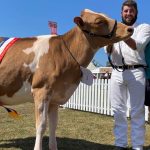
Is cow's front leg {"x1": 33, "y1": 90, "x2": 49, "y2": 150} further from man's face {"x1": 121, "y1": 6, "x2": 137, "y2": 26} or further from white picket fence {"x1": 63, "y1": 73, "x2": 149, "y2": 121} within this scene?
white picket fence {"x1": 63, "y1": 73, "x2": 149, "y2": 121}

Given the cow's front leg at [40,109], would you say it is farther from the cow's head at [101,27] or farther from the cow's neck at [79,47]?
the cow's head at [101,27]

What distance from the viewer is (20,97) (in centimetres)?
603

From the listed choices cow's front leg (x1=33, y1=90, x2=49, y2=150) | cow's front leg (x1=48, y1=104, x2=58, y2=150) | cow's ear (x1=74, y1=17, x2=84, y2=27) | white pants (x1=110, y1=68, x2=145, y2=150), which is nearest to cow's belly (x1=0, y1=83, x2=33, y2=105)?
cow's front leg (x1=33, y1=90, x2=49, y2=150)

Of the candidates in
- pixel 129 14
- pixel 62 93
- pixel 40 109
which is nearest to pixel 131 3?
pixel 129 14

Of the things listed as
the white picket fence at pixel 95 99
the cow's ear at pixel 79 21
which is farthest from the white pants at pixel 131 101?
the white picket fence at pixel 95 99

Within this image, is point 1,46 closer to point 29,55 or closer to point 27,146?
point 29,55

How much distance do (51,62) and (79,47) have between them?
1.63ft

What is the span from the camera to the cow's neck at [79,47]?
585 centimetres

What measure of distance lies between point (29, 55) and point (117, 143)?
92.3 inches

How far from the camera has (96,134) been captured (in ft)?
29.8

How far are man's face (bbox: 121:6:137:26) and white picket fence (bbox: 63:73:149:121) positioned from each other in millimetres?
8041

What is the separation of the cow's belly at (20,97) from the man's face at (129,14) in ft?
6.32

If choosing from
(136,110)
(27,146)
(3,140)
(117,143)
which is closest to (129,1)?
(136,110)

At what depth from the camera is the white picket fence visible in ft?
48.2
